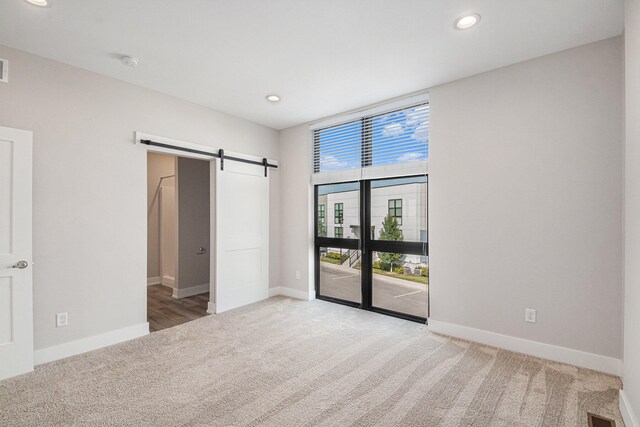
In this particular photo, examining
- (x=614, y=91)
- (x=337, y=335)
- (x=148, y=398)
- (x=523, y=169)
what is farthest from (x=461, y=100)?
(x=148, y=398)

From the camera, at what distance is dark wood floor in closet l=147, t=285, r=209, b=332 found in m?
3.62

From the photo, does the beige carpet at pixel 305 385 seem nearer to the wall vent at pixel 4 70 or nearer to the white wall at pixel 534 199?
the white wall at pixel 534 199

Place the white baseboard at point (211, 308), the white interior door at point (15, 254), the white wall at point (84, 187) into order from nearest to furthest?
the white interior door at point (15, 254)
the white wall at point (84, 187)
the white baseboard at point (211, 308)

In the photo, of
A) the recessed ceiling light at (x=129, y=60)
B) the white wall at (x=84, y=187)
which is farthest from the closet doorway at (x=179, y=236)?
the recessed ceiling light at (x=129, y=60)

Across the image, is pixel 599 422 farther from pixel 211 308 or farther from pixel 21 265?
pixel 21 265

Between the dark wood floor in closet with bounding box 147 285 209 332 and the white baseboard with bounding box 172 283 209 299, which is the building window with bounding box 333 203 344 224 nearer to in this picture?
the dark wood floor in closet with bounding box 147 285 209 332

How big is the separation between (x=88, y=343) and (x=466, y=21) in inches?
164

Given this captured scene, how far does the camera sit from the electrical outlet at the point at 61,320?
106 inches

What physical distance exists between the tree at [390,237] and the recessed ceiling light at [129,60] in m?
3.05

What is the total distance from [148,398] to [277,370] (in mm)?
910

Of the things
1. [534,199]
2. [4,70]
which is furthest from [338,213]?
[4,70]

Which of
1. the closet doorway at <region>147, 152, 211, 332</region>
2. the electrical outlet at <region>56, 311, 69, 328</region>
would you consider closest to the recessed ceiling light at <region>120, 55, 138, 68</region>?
the closet doorway at <region>147, 152, 211, 332</region>

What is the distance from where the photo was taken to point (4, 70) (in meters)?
2.44

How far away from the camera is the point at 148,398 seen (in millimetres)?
2080
